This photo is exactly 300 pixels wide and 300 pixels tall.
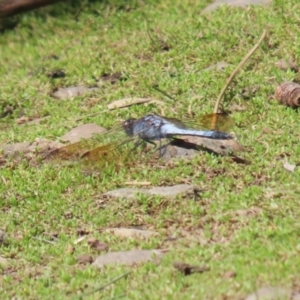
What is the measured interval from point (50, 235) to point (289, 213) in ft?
3.40

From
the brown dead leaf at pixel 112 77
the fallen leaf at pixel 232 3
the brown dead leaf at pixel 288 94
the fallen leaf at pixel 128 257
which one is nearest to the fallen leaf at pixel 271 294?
the fallen leaf at pixel 128 257

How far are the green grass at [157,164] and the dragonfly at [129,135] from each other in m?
0.11

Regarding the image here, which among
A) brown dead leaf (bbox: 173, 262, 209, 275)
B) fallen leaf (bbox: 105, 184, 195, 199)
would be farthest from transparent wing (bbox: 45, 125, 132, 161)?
brown dead leaf (bbox: 173, 262, 209, 275)

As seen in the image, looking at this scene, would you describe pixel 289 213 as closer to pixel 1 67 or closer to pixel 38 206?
pixel 38 206

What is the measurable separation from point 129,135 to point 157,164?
248 millimetres

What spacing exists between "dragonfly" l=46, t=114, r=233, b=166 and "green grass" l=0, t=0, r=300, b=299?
0.11m

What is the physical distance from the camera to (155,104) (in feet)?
16.0

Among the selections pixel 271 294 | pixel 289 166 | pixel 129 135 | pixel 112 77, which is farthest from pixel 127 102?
pixel 271 294

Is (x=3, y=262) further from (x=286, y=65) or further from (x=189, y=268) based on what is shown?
(x=286, y=65)

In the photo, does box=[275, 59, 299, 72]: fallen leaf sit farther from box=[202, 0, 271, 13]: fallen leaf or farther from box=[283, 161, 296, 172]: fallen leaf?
box=[283, 161, 296, 172]: fallen leaf

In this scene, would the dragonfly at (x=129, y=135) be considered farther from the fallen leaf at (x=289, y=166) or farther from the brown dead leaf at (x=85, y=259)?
the brown dead leaf at (x=85, y=259)

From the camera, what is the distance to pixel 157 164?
4227 millimetres

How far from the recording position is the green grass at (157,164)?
3.28 m

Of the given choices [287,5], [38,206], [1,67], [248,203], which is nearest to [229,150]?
[248,203]
